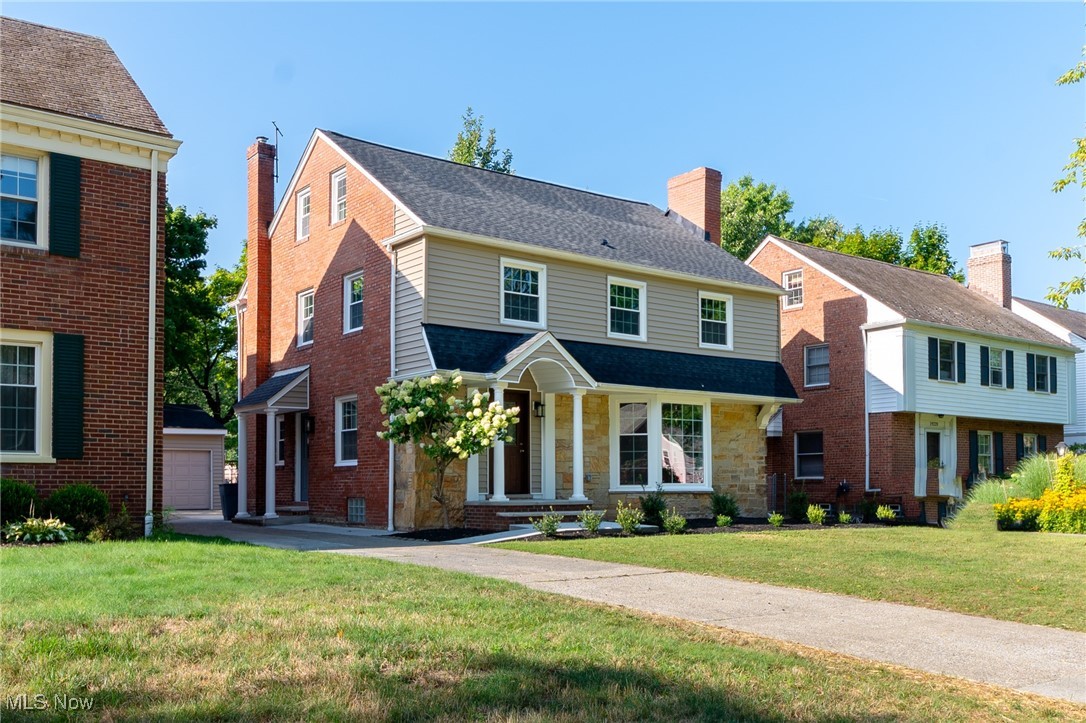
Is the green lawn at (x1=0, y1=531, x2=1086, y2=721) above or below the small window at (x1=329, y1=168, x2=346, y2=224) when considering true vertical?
below

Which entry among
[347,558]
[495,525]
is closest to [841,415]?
[495,525]

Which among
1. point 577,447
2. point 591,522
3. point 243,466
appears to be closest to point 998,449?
point 577,447

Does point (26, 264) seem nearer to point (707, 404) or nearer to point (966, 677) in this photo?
point (966, 677)

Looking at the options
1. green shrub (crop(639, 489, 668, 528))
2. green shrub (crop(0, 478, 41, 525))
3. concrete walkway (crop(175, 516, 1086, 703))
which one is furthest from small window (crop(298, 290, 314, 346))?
concrete walkway (crop(175, 516, 1086, 703))

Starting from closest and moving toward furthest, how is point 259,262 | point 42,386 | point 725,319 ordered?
point 42,386, point 725,319, point 259,262

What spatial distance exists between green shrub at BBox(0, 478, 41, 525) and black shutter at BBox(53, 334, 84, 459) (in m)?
0.86

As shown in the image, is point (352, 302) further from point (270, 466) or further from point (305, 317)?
point (270, 466)

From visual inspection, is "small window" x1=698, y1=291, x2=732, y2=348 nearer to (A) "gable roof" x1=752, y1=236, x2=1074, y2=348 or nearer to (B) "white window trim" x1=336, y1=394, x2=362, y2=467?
(A) "gable roof" x1=752, y1=236, x2=1074, y2=348

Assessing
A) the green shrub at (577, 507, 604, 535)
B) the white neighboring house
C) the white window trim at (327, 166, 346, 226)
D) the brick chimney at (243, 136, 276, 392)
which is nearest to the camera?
the green shrub at (577, 507, 604, 535)

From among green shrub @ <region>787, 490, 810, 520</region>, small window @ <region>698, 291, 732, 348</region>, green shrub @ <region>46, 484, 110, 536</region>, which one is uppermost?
small window @ <region>698, 291, 732, 348</region>

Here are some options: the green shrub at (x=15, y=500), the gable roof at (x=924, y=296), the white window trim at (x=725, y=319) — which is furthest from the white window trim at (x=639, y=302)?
the green shrub at (x=15, y=500)

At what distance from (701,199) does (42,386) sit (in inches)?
719

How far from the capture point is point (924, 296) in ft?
104

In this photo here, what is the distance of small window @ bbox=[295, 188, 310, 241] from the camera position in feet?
78.1
